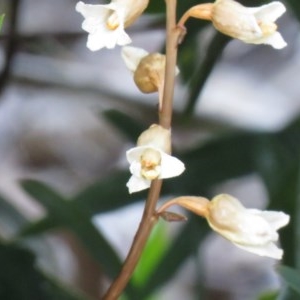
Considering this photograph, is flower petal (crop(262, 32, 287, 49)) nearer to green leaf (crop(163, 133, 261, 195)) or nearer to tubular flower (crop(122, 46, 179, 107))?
tubular flower (crop(122, 46, 179, 107))

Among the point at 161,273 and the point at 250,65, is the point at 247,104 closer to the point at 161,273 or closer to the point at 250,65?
the point at 250,65

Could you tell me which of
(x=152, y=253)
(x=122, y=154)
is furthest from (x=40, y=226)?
(x=122, y=154)

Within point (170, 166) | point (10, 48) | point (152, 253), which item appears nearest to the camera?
point (170, 166)

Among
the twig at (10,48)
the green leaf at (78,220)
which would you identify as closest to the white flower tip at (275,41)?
the green leaf at (78,220)

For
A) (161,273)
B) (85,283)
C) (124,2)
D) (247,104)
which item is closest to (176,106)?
(161,273)

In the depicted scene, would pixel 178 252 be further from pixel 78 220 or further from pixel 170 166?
pixel 170 166

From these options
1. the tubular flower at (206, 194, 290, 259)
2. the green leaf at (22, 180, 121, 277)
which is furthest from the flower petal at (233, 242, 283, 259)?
the green leaf at (22, 180, 121, 277)
